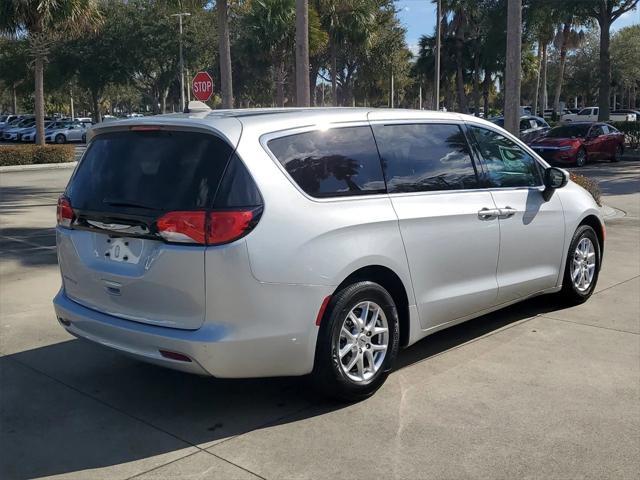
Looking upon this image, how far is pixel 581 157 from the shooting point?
23906 millimetres

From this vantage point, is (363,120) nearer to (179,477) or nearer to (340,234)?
(340,234)

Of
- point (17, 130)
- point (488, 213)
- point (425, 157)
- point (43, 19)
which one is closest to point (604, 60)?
point (43, 19)

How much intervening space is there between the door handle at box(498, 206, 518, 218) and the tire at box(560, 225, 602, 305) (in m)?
1.09

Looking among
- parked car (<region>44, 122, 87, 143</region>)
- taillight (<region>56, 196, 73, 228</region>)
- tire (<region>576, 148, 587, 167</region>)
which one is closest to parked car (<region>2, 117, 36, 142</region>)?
parked car (<region>44, 122, 87, 143</region>)

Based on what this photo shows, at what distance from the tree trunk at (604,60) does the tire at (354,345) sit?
26.8 meters

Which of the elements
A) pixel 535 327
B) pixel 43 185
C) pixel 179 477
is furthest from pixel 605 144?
pixel 179 477

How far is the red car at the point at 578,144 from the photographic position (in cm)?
2348

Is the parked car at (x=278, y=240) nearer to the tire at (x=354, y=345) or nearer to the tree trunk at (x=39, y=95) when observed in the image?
the tire at (x=354, y=345)

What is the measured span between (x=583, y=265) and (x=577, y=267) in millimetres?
129

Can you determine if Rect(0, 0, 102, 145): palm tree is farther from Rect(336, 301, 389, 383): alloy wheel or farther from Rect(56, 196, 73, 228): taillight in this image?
Rect(336, 301, 389, 383): alloy wheel

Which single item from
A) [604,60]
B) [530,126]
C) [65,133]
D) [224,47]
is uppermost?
[604,60]

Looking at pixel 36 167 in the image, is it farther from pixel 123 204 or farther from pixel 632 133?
pixel 632 133

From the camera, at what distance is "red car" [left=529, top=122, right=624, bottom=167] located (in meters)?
23.5

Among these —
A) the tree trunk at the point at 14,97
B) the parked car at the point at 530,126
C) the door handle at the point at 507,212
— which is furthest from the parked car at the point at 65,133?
the door handle at the point at 507,212
